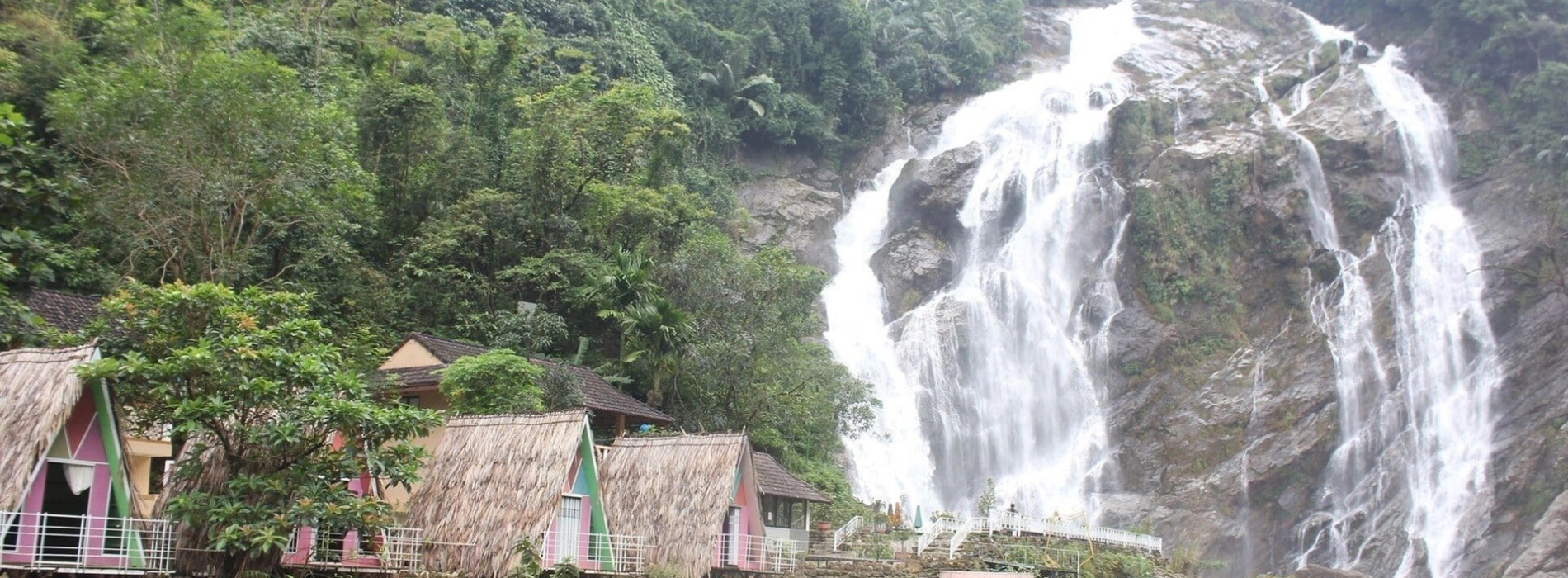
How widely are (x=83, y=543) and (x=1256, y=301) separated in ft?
119

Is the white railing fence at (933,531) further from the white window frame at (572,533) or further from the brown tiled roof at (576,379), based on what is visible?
the white window frame at (572,533)

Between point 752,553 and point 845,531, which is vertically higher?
point 845,531

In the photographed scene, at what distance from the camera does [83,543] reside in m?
13.8

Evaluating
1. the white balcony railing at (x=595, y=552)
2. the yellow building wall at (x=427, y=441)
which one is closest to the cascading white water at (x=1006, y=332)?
the yellow building wall at (x=427, y=441)

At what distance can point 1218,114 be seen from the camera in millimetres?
47406

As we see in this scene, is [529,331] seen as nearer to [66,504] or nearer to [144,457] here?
[144,457]

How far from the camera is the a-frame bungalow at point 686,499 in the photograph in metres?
19.0

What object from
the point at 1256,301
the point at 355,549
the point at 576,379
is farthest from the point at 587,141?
the point at 1256,301

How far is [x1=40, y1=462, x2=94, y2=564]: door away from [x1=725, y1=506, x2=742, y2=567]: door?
9279mm

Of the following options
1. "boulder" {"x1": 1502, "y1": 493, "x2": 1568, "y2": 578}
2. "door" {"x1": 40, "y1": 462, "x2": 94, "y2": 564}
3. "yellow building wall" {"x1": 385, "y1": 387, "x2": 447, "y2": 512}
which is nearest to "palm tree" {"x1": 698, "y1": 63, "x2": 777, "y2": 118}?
"yellow building wall" {"x1": 385, "y1": 387, "x2": 447, "y2": 512}

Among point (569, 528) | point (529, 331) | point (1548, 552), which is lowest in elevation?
point (1548, 552)

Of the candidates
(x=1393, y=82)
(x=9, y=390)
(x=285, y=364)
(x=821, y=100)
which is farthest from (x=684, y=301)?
(x=1393, y=82)

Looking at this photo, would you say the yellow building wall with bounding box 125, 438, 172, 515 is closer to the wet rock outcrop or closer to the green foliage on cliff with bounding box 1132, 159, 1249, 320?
the wet rock outcrop

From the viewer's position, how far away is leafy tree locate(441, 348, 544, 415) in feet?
71.3
